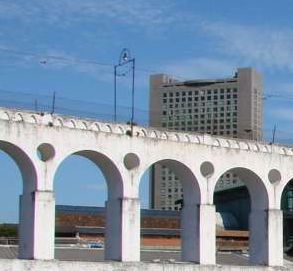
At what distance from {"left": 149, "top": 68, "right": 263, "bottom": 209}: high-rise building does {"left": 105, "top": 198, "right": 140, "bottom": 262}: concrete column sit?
64.1ft

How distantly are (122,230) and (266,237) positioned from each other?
33.9 ft

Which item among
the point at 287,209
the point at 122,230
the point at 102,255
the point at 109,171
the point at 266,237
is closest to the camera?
the point at 122,230

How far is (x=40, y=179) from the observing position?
41812mm

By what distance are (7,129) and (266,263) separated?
59.9 feet

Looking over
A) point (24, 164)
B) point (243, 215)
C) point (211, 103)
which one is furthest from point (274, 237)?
point (243, 215)

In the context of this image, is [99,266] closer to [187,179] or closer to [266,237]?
[187,179]

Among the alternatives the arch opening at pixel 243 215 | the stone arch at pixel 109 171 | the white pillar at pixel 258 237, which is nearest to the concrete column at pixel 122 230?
the stone arch at pixel 109 171

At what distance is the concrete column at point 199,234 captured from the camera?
4788 centimetres

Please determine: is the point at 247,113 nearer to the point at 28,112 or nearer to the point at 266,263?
the point at 266,263

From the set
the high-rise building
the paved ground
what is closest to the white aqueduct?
the paved ground

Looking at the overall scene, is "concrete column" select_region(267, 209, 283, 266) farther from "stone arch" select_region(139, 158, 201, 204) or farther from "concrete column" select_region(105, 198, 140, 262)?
"concrete column" select_region(105, 198, 140, 262)

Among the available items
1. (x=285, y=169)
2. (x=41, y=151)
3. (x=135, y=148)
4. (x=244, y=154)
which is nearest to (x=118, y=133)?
(x=135, y=148)

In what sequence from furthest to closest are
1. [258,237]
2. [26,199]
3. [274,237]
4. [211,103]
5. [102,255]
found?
[211,103] < [102,255] < [258,237] < [274,237] < [26,199]

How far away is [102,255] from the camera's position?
5378 centimetres
